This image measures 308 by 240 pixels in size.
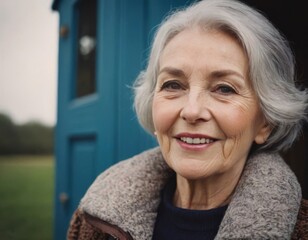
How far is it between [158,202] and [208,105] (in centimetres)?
57

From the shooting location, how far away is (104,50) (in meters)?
2.39

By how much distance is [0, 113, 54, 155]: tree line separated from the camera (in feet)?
103

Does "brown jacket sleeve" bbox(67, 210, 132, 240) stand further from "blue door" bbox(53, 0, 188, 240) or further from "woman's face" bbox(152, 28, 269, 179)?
"blue door" bbox(53, 0, 188, 240)

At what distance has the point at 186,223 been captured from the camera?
5.05 ft

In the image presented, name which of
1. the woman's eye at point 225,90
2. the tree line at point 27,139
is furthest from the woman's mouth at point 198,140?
the tree line at point 27,139

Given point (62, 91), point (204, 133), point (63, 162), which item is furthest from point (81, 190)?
point (204, 133)

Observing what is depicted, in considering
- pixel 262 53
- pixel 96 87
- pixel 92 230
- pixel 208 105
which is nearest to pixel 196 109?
pixel 208 105

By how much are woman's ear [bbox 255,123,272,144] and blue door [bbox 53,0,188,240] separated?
70 centimetres

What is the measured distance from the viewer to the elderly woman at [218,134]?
1.39 meters

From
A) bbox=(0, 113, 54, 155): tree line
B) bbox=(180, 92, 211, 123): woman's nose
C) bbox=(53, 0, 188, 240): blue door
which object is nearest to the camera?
bbox=(180, 92, 211, 123): woman's nose

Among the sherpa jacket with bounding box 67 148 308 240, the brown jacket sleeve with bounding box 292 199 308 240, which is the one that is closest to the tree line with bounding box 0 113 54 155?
the sherpa jacket with bounding box 67 148 308 240

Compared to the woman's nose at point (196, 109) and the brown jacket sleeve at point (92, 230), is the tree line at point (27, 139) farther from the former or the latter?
the woman's nose at point (196, 109)

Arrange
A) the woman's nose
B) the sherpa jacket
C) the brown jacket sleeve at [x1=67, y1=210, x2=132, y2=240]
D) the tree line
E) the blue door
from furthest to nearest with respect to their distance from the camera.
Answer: the tree line < the blue door < the brown jacket sleeve at [x1=67, y1=210, x2=132, y2=240] < the woman's nose < the sherpa jacket

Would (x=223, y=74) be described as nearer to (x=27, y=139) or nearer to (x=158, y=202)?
(x=158, y=202)
